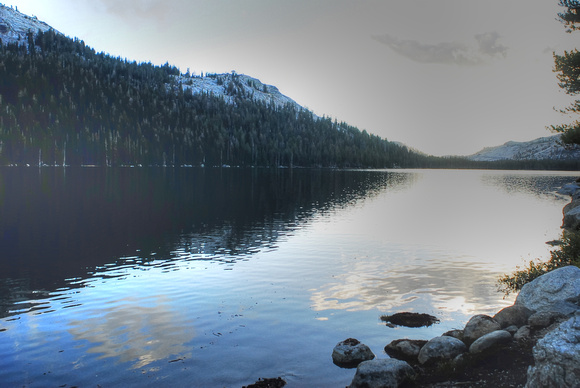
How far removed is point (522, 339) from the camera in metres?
14.0

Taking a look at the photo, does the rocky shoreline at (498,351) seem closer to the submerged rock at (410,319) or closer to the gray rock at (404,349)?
the gray rock at (404,349)

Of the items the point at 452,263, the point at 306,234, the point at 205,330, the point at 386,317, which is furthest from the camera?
the point at 306,234

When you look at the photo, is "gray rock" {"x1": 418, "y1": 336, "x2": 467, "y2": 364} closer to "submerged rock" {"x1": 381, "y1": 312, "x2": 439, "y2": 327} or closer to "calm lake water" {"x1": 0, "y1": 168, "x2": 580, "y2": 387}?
"calm lake water" {"x1": 0, "y1": 168, "x2": 580, "y2": 387}

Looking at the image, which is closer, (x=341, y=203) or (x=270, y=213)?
(x=270, y=213)

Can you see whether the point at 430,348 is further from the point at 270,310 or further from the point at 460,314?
the point at 270,310

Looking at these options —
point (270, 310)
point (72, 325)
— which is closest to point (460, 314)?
point (270, 310)

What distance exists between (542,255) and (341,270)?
62.3 feet

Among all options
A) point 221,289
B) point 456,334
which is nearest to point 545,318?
point 456,334

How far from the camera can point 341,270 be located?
95.7ft

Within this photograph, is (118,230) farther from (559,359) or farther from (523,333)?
(559,359)

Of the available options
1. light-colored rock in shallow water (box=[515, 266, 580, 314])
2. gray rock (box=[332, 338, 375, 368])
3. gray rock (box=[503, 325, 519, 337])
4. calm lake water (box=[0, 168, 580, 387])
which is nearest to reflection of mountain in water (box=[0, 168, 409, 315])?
calm lake water (box=[0, 168, 580, 387])

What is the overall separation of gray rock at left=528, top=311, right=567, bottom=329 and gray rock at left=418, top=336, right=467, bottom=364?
2.79 metres

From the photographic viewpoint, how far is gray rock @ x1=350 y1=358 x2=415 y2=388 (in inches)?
491

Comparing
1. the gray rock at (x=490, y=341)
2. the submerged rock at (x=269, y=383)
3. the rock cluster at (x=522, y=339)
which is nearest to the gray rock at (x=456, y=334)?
the rock cluster at (x=522, y=339)
